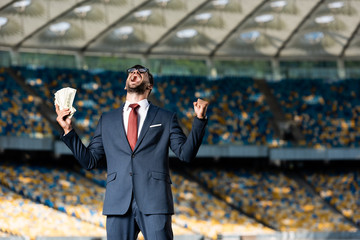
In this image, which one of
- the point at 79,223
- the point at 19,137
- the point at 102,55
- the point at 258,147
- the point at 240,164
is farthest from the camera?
the point at 102,55

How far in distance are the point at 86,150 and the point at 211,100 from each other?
1050 inches

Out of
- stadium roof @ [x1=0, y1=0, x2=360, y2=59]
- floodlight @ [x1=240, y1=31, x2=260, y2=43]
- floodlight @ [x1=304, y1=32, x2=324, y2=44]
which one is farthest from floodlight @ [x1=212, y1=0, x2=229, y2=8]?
floodlight @ [x1=304, y1=32, x2=324, y2=44]

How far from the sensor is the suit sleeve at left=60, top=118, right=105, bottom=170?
420cm

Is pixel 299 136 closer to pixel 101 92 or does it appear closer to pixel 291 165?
pixel 291 165

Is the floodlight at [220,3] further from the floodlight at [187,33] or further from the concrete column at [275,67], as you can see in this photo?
the concrete column at [275,67]

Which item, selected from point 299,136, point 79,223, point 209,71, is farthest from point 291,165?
point 79,223

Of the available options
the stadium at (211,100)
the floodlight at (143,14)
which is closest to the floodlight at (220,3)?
the stadium at (211,100)

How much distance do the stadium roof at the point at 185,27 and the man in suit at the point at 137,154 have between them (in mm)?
20923

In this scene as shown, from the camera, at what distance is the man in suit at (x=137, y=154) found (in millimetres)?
4066

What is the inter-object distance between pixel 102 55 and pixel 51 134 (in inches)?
333

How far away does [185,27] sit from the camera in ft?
93.1

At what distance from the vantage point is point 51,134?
24.9 metres

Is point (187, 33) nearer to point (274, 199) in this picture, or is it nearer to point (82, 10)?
point (82, 10)

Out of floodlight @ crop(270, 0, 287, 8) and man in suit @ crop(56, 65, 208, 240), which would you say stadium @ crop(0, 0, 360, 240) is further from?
man in suit @ crop(56, 65, 208, 240)
